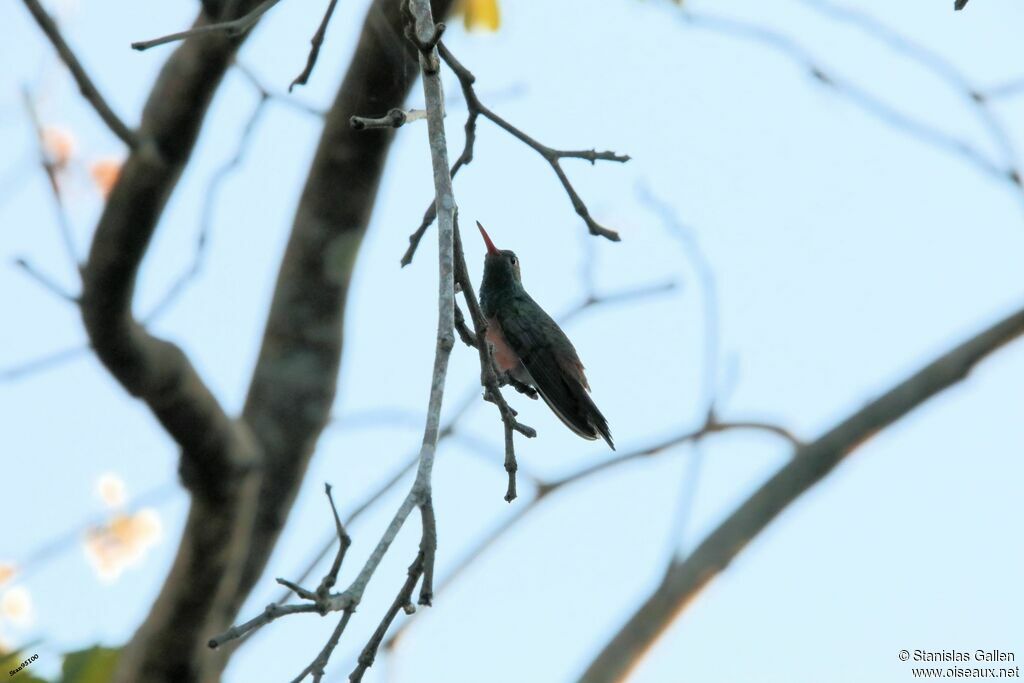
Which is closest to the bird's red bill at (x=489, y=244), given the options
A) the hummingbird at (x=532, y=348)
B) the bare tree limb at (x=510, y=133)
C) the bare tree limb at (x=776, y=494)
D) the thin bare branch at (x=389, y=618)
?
the hummingbird at (x=532, y=348)

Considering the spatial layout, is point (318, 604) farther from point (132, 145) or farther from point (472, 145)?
point (132, 145)

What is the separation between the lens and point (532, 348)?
568cm

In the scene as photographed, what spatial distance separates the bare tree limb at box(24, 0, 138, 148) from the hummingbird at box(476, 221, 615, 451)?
1563 millimetres

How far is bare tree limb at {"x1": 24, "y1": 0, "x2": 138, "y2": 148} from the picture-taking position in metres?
4.40

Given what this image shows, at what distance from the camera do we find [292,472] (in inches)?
228

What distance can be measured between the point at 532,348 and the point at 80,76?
235 cm

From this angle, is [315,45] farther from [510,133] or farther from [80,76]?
[80,76]

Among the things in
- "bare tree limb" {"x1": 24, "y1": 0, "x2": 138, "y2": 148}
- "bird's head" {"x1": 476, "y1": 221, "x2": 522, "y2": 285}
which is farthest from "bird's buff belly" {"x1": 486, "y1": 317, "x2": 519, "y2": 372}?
"bare tree limb" {"x1": 24, "y1": 0, "x2": 138, "y2": 148}

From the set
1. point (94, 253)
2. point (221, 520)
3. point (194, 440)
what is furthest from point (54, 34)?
point (221, 520)

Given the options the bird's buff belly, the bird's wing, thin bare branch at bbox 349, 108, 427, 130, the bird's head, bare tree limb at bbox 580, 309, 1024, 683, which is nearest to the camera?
thin bare branch at bbox 349, 108, 427, 130

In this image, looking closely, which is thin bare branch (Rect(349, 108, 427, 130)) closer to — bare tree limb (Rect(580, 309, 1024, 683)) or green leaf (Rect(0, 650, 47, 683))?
green leaf (Rect(0, 650, 47, 683))

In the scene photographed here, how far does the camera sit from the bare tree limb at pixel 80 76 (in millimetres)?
4402

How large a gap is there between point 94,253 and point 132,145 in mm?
459

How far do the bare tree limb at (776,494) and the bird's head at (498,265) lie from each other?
173 centimetres
